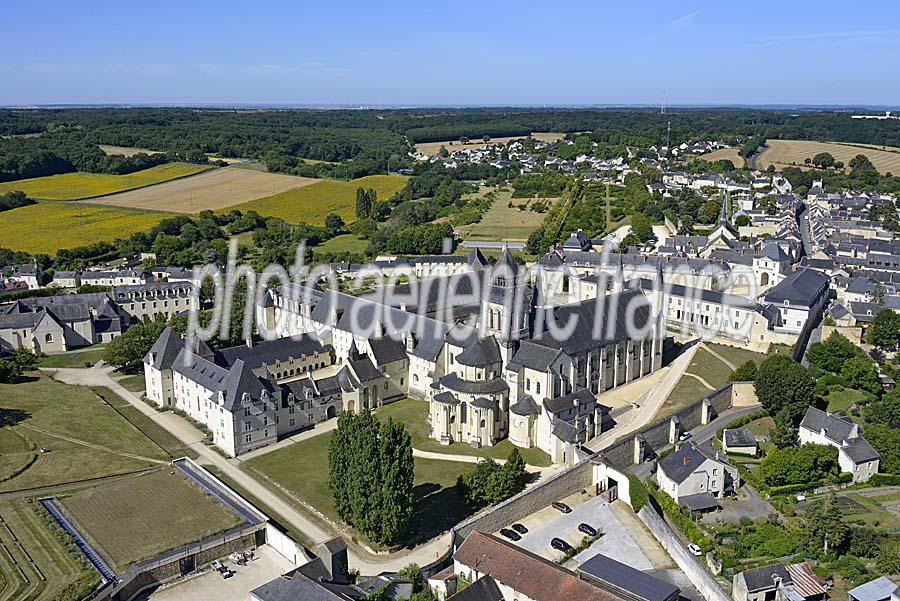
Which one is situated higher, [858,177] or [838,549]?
[858,177]

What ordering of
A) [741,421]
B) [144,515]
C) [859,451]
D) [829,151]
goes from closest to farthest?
1. [144,515]
2. [859,451]
3. [741,421]
4. [829,151]

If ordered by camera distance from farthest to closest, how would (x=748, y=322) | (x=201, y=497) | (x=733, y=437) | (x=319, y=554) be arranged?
(x=748, y=322)
(x=733, y=437)
(x=201, y=497)
(x=319, y=554)

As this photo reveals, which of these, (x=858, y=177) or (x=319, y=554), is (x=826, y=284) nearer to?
(x=319, y=554)

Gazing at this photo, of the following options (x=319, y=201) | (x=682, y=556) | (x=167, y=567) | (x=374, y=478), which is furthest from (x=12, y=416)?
(x=319, y=201)

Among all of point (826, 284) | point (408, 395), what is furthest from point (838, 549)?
point (826, 284)

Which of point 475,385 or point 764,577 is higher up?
point 475,385

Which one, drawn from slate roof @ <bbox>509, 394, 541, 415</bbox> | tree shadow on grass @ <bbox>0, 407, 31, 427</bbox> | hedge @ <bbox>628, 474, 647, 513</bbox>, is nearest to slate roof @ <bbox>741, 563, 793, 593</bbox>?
hedge @ <bbox>628, 474, 647, 513</bbox>

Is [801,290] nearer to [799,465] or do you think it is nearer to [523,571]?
[799,465]

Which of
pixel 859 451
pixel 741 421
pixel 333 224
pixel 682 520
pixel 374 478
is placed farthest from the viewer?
pixel 333 224
